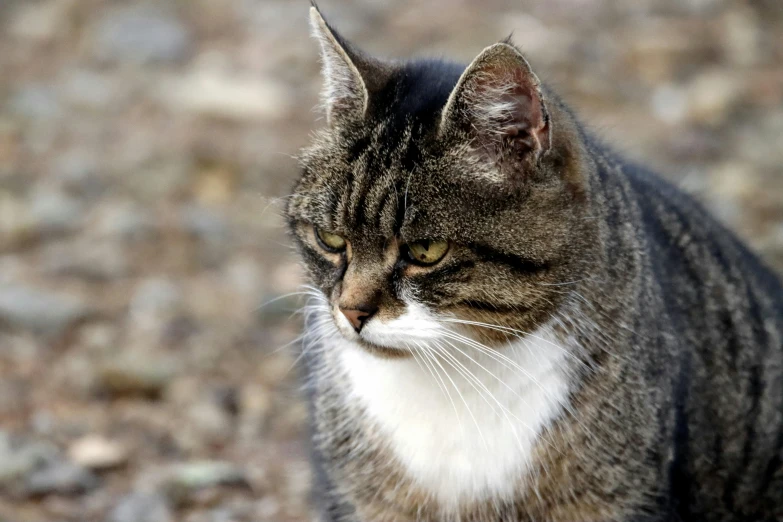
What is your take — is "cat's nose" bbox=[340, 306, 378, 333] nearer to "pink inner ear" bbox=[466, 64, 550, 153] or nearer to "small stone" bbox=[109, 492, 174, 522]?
"pink inner ear" bbox=[466, 64, 550, 153]

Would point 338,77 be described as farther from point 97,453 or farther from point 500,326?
point 97,453

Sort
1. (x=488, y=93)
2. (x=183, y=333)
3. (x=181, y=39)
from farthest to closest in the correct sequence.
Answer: (x=181, y=39) → (x=183, y=333) → (x=488, y=93)

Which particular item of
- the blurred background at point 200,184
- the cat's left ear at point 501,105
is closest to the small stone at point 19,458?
the blurred background at point 200,184

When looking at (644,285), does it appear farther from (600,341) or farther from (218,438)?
(218,438)

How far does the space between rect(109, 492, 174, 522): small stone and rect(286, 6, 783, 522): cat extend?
2.72ft

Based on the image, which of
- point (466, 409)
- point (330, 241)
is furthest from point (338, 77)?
point (466, 409)

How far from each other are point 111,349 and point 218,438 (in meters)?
0.87

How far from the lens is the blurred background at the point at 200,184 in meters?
4.70

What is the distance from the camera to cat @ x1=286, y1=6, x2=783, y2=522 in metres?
3.06

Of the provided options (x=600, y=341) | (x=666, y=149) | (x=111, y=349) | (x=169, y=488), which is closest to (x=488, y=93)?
(x=600, y=341)

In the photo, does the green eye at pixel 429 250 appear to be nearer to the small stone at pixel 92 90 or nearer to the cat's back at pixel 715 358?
the cat's back at pixel 715 358

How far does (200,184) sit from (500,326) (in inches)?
165

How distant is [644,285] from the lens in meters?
3.45

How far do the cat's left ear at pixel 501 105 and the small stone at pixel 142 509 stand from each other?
82.1 inches
